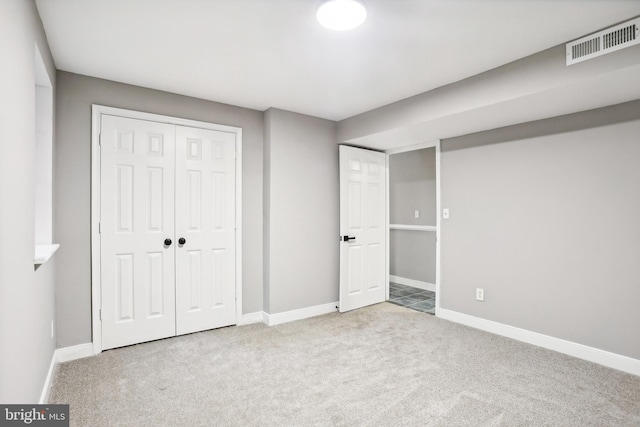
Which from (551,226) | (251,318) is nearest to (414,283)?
(551,226)

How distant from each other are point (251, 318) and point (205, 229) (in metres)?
A: 1.12

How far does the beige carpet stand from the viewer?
2.00 m

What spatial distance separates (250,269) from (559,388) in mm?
2873

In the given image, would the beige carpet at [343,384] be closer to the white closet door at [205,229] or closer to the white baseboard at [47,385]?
the white baseboard at [47,385]

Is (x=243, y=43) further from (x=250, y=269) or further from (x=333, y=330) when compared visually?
(x=333, y=330)

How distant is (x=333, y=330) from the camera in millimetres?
3484

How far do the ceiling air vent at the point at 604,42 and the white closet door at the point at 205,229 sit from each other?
9.72 feet

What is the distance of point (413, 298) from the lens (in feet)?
15.6

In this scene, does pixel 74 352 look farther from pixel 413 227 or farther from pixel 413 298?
pixel 413 227

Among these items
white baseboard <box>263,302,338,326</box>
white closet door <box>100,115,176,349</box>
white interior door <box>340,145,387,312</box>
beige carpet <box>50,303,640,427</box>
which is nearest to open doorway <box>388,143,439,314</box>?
white interior door <box>340,145,387,312</box>

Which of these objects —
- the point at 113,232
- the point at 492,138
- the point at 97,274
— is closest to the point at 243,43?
the point at 113,232

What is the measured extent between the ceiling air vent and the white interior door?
7.76 feet

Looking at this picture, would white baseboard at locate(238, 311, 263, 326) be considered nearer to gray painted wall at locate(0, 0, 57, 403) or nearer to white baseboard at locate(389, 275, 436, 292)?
gray painted wall at locate(0, 0, 57, 403)

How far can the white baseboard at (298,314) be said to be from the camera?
3.67 meters
